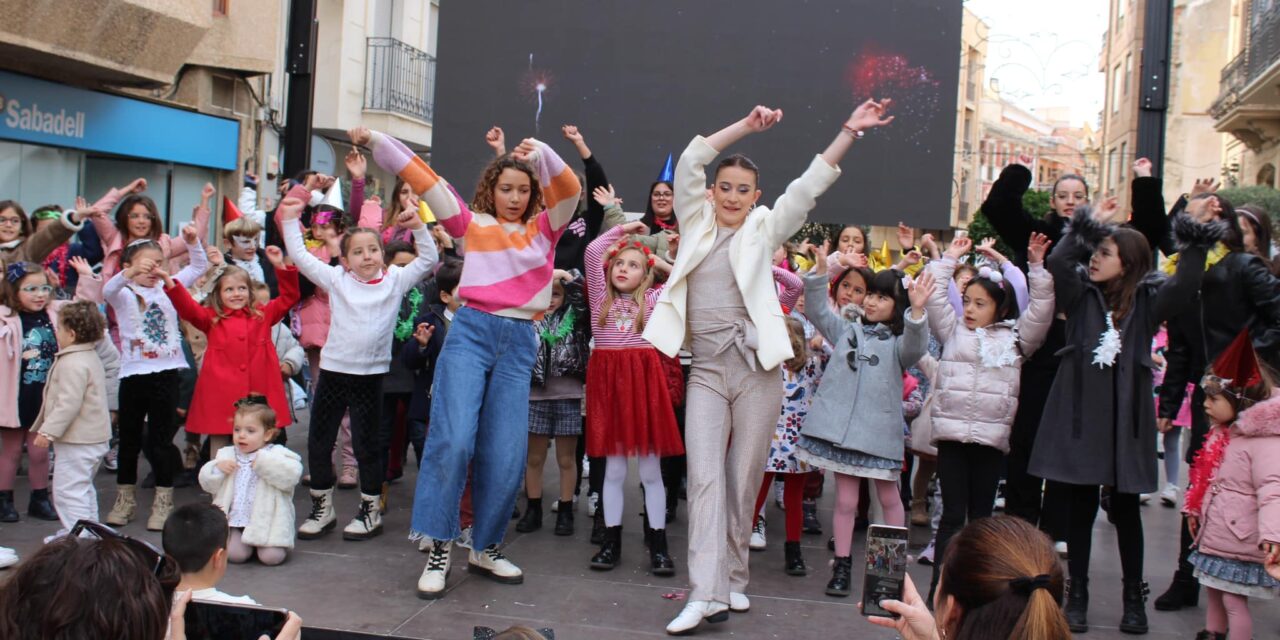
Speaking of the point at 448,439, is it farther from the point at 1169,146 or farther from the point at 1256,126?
the point at 1169,146

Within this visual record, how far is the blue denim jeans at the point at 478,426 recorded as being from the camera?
18.0 feet

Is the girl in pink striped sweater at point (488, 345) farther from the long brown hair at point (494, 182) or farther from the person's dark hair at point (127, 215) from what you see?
Answer: the person's dark hair at point (127, 215)

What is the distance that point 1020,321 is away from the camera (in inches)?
229

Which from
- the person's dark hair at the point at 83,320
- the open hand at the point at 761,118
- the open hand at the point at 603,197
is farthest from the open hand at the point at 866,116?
the person's dark hair at the point at 83,320

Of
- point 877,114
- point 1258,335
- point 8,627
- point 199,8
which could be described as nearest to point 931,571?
point 1258,335

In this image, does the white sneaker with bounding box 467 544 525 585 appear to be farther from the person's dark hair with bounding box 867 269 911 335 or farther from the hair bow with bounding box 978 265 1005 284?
the hair bow with bounding box 978 265 1005 284

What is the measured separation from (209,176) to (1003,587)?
1562 centimetres

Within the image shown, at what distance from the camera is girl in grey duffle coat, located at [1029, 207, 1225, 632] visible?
5.36 m

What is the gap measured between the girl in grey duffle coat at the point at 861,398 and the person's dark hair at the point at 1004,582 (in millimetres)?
3036

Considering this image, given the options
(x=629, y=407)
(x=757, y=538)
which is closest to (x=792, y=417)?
(x=757, y=538)

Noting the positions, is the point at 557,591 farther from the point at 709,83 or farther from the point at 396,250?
the point at 709,83

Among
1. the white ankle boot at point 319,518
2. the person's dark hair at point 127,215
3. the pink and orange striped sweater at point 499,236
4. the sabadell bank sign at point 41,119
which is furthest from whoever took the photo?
the sabadell bank sign at point 41,119

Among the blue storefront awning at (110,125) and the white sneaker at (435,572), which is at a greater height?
the blue storefront awning at (110,125)

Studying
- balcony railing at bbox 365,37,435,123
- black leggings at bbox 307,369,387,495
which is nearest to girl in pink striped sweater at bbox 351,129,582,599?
black leggings at bbox 307,369,387,495
